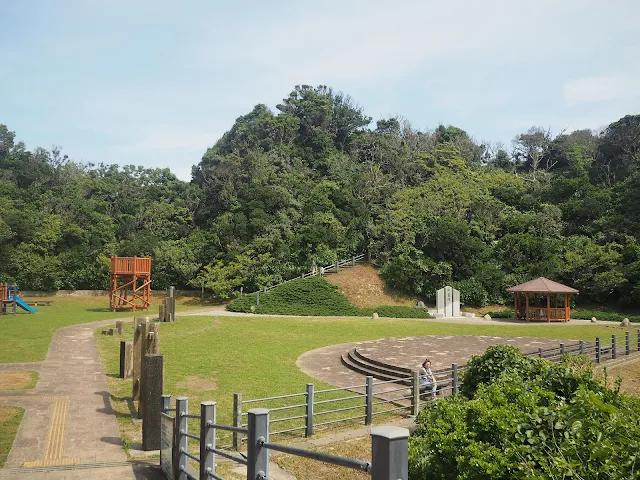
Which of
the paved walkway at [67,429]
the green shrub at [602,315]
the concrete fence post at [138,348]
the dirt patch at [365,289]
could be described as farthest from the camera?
the dirt patch at [365,289]

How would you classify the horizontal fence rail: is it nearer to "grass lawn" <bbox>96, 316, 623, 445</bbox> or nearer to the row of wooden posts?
the row of wooden posts

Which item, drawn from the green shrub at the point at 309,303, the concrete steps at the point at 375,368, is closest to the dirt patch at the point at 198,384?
the concrete steps at the point at 375,368

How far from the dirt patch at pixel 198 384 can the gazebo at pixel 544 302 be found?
2431 cm

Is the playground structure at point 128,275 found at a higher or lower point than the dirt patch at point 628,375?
higher

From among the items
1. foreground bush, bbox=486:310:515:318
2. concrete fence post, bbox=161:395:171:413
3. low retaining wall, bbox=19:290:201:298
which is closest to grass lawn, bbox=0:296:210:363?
low retaining wall, bbox=19:290:201:298

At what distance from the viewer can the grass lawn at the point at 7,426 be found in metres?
7.47

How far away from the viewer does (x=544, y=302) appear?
33688 mm

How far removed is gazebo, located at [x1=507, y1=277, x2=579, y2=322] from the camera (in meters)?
31.0

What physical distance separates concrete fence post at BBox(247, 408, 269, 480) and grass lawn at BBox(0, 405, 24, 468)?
5.18 meters

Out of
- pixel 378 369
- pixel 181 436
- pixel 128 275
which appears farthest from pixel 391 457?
pixel 128 275

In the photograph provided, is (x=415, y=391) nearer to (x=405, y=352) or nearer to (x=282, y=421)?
(x=282, y=421)

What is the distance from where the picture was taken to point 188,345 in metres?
18.7

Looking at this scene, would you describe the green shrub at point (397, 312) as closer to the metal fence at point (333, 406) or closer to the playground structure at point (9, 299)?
the metal fence at point (333, 406)

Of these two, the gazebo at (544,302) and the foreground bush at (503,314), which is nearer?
the gazebo at (544,302)
